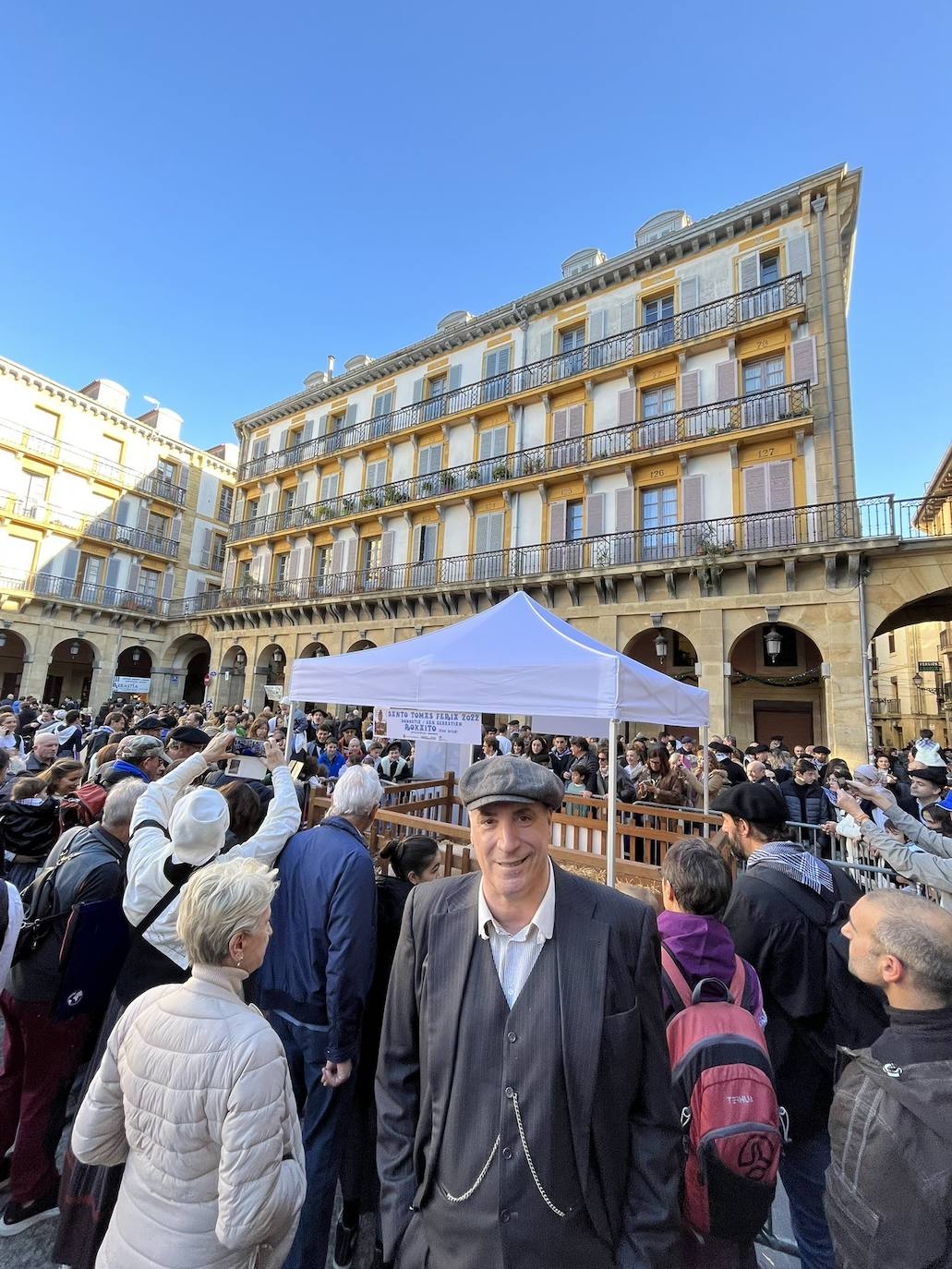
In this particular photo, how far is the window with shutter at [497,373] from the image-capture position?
20.1 m

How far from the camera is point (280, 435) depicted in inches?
1100

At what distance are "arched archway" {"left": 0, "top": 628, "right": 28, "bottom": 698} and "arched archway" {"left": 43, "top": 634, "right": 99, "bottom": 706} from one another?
4.29 feet

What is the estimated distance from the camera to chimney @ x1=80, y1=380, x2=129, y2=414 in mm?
29391

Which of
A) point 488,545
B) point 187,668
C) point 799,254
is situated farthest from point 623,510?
point 187,668

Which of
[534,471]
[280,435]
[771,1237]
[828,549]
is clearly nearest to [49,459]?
[280,435]

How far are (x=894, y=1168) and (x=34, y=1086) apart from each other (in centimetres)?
325

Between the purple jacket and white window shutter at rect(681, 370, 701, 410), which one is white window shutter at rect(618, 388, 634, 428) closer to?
white window shutter at rect(681, 370, 701, 410)

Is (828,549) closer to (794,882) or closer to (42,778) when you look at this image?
(794,882)

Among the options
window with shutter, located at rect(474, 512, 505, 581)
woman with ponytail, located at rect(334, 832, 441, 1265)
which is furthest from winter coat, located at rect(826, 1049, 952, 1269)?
window with shutter, located at rect(474, 512, 505, 581)

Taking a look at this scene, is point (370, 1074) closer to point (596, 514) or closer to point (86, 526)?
point (596, 514)

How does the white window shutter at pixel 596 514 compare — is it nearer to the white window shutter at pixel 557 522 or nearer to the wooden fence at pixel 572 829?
the white window shutter at pixel 557 522

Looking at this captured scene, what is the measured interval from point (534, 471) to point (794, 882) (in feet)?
57.8

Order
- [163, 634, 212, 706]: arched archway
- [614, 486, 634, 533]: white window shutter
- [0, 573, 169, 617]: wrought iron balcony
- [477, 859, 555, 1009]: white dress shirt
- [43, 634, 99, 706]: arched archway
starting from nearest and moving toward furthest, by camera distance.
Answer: [477, 859, 555, 1009]: white dress shirt, [614, 486, 634, 533]: white window shutter, [0, 573, 169, 617]: wrought iron balcony, [43, 634, 99, 706]: arched archway, [163, 634, 212, 706]: arched archway

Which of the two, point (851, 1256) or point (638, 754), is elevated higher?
point (638, 754)
